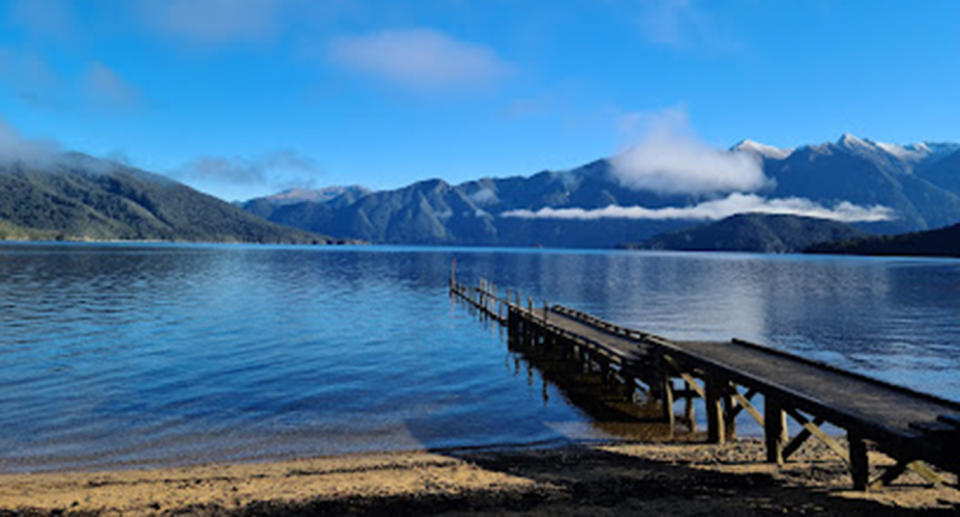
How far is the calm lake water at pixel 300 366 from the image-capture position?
61.9ft

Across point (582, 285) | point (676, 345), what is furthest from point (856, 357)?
point (582, 285)

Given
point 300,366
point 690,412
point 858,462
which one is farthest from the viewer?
point 300,366

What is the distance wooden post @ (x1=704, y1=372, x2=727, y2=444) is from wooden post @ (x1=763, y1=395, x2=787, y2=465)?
8.75ft

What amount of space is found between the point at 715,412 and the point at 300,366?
19862 mm

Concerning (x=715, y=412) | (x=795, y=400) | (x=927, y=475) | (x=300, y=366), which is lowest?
(x=300, y=366)

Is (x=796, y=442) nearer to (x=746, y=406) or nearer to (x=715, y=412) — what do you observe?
(x=746, y=406)

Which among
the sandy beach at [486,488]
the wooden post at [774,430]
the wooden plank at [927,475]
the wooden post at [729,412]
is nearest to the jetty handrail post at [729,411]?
the wooden post at [729,412]

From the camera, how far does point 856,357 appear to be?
118 feet

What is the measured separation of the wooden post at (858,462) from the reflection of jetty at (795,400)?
0.02 meters

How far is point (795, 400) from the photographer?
1473 cm

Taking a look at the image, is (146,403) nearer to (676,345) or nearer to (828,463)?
(676,345)

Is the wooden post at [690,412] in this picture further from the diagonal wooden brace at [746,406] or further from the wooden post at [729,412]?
the diagonal wooden brace at [746,406]

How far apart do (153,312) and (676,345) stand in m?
42.0

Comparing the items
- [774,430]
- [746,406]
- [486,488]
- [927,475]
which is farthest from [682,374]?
[486,488]
